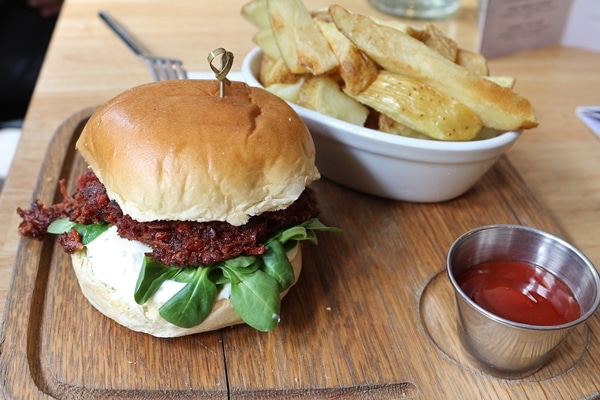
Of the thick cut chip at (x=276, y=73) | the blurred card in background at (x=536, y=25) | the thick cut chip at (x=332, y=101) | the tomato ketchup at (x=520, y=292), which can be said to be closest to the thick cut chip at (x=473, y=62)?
the thick cut chip at (x=332, y=101)

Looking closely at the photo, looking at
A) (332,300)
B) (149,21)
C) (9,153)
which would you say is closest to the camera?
(332,300)

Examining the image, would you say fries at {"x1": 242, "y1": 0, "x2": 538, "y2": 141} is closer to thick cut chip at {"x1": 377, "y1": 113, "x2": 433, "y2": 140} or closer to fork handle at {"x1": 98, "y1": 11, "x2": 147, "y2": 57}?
thick cut chip at {"x1": 377, "y1": 113, "x2": 433, "y2": 140}

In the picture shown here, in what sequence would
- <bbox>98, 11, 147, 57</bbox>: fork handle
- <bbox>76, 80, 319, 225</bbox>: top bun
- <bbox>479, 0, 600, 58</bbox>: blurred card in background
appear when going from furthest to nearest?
1. <bbox>479, 0, 600, 58</bbox>: blurred card in background
2. <bbox>98, 11, 147, 57</bbox>: fork handle
3. <bbox>76, 80, 319, 225</bbox>: top bun

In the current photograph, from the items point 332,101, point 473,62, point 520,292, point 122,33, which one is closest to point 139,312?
point 332,101

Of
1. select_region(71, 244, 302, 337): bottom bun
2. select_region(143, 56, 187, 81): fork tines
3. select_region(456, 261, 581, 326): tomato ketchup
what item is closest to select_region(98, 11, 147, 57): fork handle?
select_region(143, 56, 187, 81): fork tines

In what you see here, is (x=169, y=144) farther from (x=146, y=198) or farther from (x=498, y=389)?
(x=498, y=389)

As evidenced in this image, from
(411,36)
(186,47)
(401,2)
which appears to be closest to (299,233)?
(411,36)
